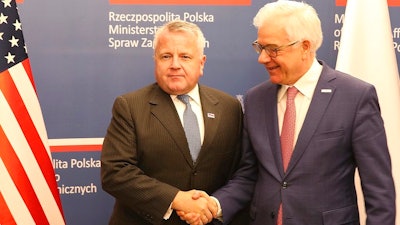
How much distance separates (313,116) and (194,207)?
0.68 m

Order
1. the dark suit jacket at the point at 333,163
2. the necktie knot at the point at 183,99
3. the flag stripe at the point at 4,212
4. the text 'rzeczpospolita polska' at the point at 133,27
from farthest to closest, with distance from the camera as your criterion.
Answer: the text 'rzeczpospolita polska' at the point at 133,27, the flag stripe at the point at 4,212, the necktie knot at the point at 183,99, the dark suit jacket at the point at 333,163

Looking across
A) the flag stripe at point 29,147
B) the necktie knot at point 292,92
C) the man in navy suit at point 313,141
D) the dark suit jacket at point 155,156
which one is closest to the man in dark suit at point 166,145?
the dark suit jacket at point 155,156

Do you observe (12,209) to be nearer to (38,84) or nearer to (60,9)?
(38,84)

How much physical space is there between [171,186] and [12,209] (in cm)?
97

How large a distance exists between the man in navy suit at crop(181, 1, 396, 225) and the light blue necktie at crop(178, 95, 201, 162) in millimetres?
285

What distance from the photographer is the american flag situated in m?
3.09

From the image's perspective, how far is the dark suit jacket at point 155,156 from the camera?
8.76 feet

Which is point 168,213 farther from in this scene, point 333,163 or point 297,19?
point 297,19

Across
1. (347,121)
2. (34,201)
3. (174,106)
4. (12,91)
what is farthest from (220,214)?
(12,91)

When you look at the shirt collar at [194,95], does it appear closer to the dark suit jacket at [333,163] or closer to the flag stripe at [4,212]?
the dark suit jacket at [333,163]

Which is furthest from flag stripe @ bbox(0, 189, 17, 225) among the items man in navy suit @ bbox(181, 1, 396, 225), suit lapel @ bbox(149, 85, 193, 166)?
man in navy suit @ bbox(181, 1, 396, 225)

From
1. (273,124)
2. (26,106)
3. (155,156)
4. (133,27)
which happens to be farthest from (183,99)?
(133,27)

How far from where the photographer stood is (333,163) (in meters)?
2.54

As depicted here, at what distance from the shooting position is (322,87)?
2600 mm
